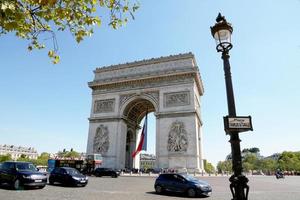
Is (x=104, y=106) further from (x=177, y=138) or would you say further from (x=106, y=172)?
(x=177, y=138)

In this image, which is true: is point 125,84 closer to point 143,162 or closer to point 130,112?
point 130,112

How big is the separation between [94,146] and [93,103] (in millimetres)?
7457

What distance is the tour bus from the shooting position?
101ft

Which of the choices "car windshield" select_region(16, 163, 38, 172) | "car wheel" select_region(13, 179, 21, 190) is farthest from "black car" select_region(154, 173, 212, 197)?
"car windshield" select_region(16, 163, 38, 172)

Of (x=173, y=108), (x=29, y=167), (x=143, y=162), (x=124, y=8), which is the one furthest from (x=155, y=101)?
(x=143, y=162)

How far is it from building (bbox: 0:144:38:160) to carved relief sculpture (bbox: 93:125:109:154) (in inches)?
5298

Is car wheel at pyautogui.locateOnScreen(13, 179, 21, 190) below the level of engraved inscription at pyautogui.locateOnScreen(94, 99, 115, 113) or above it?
below

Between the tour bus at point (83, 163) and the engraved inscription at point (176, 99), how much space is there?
1275 cm

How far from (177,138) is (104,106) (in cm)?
1384

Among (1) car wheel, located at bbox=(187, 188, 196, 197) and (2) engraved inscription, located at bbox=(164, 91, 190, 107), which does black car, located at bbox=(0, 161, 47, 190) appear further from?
(2) engraved inscription, located at bbox=(164, 91, 190, 107)

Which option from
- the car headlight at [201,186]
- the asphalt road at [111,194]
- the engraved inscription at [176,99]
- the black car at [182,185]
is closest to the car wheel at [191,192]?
the black car at [182,185]

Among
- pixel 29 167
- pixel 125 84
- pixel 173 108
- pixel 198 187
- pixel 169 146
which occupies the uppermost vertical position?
pixel 125 84

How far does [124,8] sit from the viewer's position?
564 centimetres

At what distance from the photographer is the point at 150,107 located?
41.6 metres
